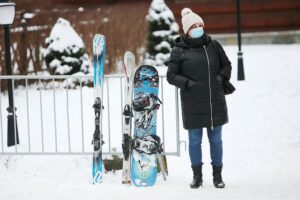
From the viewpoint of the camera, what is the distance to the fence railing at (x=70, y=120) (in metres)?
8.12

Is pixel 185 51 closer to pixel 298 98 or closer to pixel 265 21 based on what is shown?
pixel 298 98

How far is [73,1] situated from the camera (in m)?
20.2

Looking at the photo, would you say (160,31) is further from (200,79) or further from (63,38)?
(200,79)

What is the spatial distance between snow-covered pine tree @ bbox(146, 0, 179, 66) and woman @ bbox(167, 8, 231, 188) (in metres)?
7.58

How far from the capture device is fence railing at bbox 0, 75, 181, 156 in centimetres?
812

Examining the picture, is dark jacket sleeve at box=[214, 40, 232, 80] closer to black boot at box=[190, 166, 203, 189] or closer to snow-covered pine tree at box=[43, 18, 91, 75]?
black boot at box=[190, 166, 203, 189]

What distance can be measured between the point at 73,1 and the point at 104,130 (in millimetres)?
11126

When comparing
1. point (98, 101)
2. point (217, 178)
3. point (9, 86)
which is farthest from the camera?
point (9, 86)

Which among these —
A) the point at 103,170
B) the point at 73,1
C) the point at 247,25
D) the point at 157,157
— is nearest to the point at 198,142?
the point at 157,157

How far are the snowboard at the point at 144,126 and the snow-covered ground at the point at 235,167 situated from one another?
0.17 metres

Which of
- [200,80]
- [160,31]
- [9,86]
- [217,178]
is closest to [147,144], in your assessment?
[217,178]

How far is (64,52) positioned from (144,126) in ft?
20.1

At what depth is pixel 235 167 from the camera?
8.15 metres

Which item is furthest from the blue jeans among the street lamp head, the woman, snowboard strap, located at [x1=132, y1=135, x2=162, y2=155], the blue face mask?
the street lamp head
